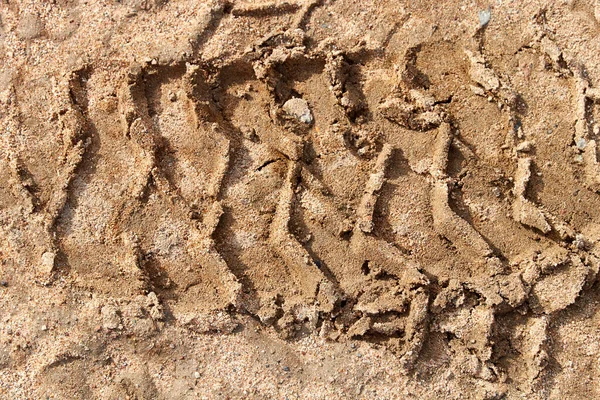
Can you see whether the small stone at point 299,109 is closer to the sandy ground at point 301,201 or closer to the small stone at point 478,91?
the sandy ground at point 301,201

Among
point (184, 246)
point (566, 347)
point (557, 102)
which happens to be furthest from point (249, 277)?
point (557, 102)

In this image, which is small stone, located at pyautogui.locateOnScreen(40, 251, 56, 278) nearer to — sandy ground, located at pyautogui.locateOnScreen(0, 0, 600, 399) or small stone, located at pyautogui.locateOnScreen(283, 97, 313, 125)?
sandy ground, located at pyautogui.locateOnScreen(0, 0, 600, 399)

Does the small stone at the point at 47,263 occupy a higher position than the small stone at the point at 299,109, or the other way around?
the small stone at the point at 299,109

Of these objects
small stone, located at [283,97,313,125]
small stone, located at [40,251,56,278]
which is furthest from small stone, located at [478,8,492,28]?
small stone, located at [40,251,56,278]

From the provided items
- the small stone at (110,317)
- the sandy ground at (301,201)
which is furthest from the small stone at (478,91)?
the small stone at (110,317)

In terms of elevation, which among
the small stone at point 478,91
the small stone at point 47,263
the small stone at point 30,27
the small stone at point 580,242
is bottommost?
the small stone at point 47,263

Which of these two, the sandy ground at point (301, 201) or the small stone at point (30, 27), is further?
the small stone at point (30, 27)
